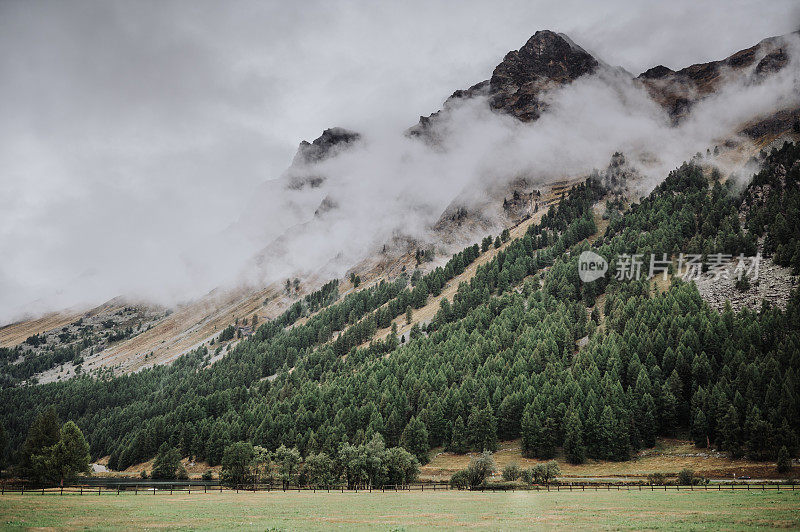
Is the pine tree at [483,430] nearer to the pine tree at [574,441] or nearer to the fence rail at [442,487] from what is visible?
the pine tree at [574,441]

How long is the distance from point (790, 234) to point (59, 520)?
165 meters

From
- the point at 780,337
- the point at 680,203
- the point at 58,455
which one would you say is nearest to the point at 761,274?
the point at 780,337

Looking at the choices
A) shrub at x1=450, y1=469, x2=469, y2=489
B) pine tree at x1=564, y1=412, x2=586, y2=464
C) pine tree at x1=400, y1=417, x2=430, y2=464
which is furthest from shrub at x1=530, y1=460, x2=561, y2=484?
pine tree at x1=400, y1=417, x2=430, y2=464

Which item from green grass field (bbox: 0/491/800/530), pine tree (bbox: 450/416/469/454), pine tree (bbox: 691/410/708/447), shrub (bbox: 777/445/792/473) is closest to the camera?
green grass field (bbox: 0/491/800/530)

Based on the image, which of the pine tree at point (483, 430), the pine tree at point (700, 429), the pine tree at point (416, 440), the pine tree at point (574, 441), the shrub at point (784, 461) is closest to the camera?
the shrub at point (784, 461)

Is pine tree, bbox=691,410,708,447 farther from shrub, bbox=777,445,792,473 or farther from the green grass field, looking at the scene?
the green grass field

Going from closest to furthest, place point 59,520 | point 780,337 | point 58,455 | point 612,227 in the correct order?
point 59,520 → point 58,455 → point 780,337 → point 612,227

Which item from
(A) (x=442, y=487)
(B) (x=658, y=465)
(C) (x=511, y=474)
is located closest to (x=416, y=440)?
(A) (x=442, y=487)

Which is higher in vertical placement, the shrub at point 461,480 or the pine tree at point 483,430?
the pine tree at point 483,430

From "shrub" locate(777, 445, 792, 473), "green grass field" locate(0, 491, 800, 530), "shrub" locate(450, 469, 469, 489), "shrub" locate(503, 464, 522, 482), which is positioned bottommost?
"shrub" locate(450, 469, 469, 489)

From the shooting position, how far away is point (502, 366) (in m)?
126

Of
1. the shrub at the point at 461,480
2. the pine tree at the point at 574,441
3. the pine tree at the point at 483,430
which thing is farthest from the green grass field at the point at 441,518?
the pine tree at the point at 483,430

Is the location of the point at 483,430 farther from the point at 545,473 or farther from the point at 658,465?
the point at 658,465

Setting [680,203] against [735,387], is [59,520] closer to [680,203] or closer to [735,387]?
[735,387]
